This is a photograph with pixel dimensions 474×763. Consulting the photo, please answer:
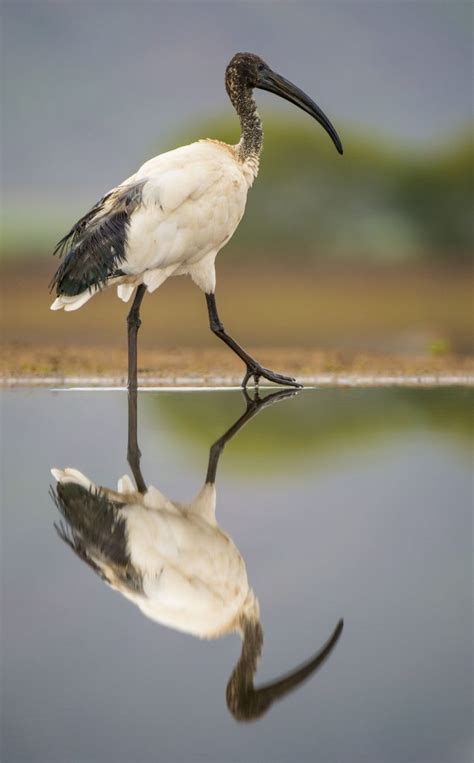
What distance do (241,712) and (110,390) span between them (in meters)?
6.13

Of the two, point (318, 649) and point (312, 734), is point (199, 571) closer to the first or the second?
point (318, 649)

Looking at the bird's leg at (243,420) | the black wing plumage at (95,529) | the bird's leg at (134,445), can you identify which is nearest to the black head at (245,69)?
the bird's leg at (243,420)

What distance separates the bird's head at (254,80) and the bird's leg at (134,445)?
103 inches

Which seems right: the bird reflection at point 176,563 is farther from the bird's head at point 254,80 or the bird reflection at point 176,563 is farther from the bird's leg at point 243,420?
the bird's head at point 254,80

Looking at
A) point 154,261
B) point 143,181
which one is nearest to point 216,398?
point 154,261

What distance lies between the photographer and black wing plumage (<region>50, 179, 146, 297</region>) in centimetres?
673

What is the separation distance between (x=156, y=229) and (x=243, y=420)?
1.57 meters

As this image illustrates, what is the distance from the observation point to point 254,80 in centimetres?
811

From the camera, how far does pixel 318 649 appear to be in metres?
2.20

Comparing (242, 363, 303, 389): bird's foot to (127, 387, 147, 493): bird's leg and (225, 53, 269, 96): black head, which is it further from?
(225, 53, 269, 96): black head

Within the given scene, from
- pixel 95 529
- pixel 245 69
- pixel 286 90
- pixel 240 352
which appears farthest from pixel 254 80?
pixel 95 529

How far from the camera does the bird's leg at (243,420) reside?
4.55 m

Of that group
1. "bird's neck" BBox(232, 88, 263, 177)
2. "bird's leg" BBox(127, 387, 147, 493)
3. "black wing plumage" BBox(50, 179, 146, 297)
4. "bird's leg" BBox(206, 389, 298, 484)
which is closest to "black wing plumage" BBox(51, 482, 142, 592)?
"bird's leg" BBox(127, 387, 147, 493)

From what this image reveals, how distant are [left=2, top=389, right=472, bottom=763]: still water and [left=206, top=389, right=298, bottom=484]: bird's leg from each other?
3 cm
